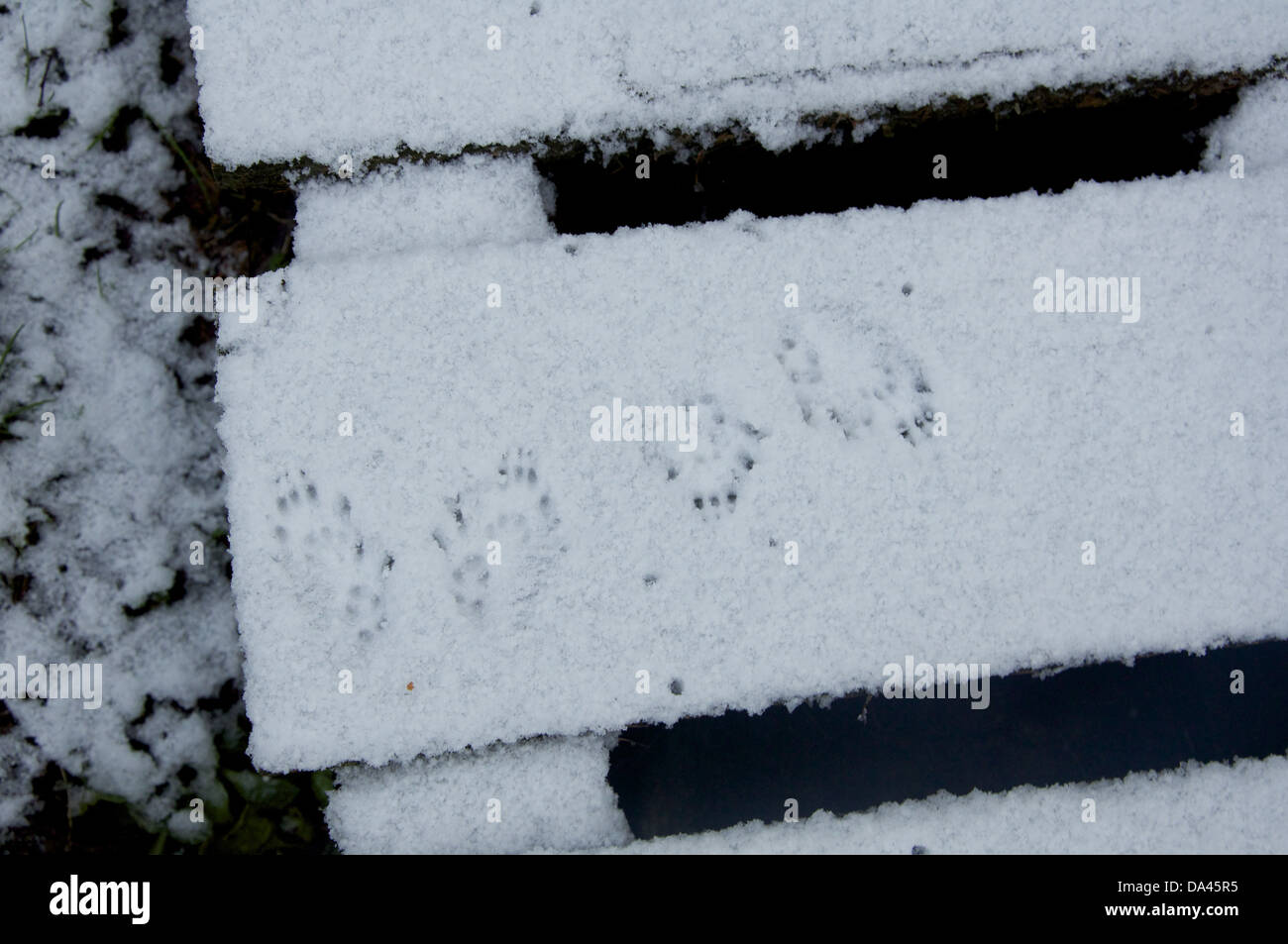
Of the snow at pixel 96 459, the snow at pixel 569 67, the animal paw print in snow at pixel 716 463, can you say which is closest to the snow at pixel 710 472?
the animal paw print in snow at pixel 716 463

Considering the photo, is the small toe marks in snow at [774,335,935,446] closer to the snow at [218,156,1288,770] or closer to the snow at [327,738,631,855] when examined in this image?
the snow at [218,156,1288,770]

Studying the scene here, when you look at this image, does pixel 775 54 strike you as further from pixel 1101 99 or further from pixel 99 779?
pixel 99 779

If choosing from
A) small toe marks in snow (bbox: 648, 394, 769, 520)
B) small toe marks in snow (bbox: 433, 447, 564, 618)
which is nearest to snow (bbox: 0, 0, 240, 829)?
small toe marks in snow (bbox: 433, 447, 564, 618)

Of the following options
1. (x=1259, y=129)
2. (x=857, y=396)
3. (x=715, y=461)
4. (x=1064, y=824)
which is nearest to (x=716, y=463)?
(x=715, y=461)

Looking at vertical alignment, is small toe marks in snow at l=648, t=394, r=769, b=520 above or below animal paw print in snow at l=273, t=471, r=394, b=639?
above

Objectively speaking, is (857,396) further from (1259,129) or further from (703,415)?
(1259,129)

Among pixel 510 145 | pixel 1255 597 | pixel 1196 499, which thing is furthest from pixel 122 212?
pixel 1255 597

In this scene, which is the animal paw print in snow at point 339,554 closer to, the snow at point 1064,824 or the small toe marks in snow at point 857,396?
the snow at point 1064,824
